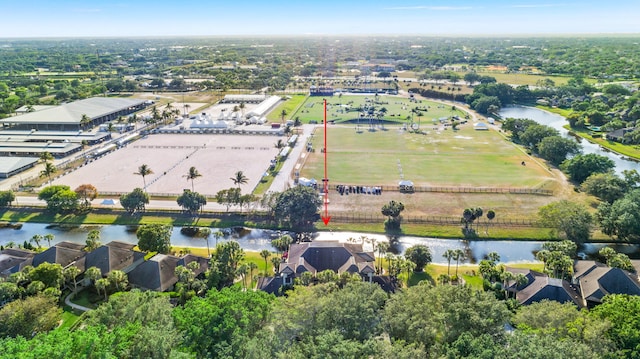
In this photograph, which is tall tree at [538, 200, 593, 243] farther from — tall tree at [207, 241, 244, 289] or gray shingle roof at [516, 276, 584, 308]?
tall tree at [207, 241, 244, 289]

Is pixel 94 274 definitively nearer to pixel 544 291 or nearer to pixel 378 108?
pixel 544 291

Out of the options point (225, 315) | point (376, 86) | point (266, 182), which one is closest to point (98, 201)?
point (266, 182)

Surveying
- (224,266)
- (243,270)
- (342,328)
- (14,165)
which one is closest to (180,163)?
(14,165)

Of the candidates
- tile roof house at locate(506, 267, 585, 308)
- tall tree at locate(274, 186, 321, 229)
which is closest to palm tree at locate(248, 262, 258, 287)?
tall tree at locate(274, 186, 321, 229)

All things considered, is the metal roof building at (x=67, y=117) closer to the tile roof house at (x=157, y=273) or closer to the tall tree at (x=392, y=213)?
the tile roof house at (x=157, y=273)

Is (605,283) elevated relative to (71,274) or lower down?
lower down

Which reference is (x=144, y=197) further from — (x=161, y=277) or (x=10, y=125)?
(x=10, y=125)
